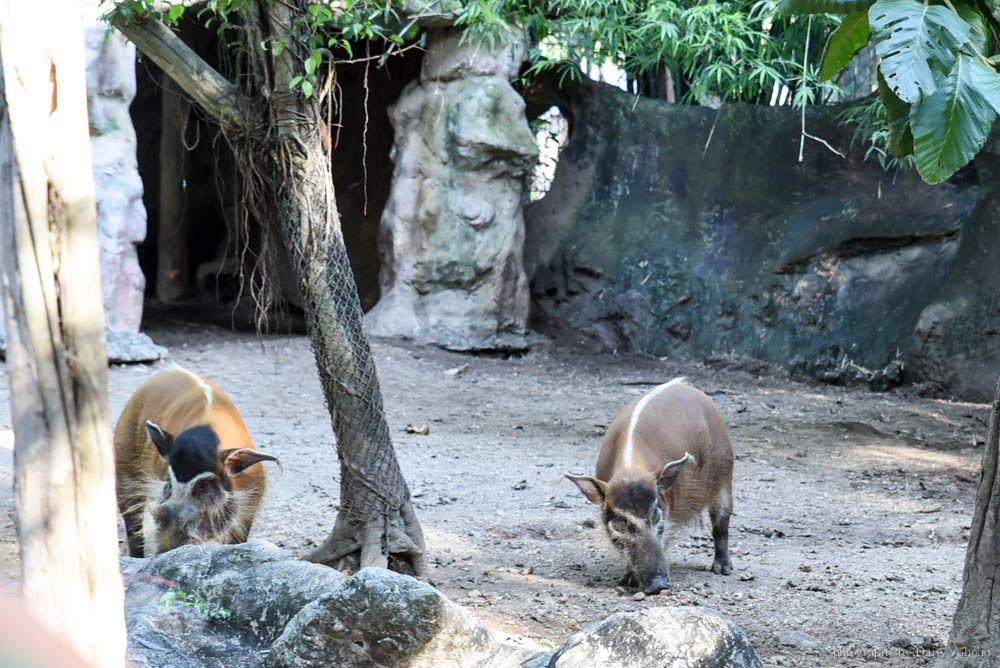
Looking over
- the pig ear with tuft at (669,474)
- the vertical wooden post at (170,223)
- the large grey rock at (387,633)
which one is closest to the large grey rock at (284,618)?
the large grey rock at (387,633)

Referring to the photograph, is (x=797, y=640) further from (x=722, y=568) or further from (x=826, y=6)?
(x=826, y=6)

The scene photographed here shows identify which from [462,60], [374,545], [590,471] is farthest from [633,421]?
[462,60]

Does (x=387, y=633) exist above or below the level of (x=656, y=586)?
above

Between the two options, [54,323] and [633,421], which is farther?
[633,421]

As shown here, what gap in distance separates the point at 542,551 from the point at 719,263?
6.90 metres

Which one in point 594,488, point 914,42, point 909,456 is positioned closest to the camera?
point 914,42

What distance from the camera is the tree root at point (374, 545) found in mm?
4680

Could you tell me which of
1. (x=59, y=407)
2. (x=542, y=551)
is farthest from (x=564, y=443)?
(x=59, y=407)

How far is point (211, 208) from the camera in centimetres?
1508

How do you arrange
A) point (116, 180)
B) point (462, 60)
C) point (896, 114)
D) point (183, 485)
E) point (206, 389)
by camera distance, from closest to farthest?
point (896, 114) < point (183, 485) < point (206, 389) < point (116, 180) < point (462, 60)

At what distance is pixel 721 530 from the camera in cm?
→ 536

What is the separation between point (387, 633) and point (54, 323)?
160 cm

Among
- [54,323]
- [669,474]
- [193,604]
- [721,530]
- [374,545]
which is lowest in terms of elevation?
[721,530]

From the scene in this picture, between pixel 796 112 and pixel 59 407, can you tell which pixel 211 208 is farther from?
pixel 59 407
